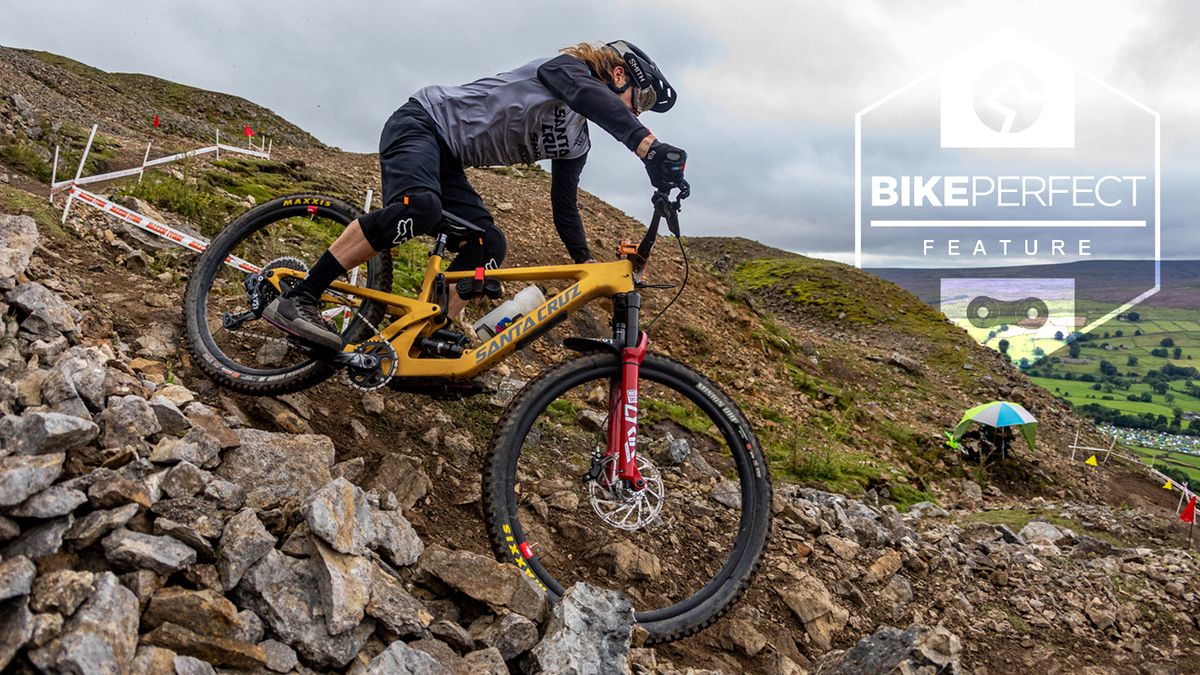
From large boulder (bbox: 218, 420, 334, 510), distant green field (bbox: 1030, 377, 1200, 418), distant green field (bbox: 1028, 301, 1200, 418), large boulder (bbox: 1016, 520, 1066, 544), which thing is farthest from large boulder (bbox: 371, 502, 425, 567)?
distant green field (bbox: 1028, 301, 1200, 418)

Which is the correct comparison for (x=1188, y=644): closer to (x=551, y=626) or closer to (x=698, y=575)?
(x=698, y=575)

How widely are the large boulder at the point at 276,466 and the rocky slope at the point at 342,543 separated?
0.02 metres

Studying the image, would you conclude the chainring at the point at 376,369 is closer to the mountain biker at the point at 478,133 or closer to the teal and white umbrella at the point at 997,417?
the mountain biker at the point at 478,133

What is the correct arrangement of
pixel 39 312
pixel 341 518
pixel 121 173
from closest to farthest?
pixel 341 518
pixel 39 312
pixel 121 173

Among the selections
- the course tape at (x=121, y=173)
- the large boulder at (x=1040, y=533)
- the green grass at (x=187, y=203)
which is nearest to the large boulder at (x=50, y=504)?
the course tape at (x=121, y=173)

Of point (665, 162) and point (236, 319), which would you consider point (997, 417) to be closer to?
point (665, 162)

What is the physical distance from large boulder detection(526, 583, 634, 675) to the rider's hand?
7.50 ft

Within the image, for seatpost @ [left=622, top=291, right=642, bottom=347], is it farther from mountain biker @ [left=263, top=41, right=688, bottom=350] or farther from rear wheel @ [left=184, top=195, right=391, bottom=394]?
rear wheel @ [left=184, top=195, right=391, bottom=394]

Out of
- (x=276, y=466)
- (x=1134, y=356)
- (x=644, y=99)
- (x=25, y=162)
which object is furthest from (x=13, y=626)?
(x=1134, y=356)

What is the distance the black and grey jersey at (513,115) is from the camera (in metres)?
4.57

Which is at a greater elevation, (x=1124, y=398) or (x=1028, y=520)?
(x=1124, y=398)

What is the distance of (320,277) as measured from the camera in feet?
15.4

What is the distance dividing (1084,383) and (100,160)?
119 metres

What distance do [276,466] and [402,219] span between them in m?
1.68
